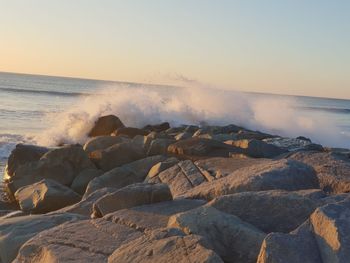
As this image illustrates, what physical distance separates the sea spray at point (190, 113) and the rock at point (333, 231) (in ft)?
43.3

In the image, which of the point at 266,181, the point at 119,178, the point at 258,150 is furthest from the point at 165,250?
the point at 258,150

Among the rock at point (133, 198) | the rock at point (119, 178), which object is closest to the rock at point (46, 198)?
the rock at point (119, 178)

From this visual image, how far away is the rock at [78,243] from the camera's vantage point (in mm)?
3607

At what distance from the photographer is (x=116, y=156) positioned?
9.31 meters

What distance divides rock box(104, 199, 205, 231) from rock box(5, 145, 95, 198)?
15.5ft

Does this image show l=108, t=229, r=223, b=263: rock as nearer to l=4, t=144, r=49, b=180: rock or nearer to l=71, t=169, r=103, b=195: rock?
l=71, t=169, r=103, b=195: rock

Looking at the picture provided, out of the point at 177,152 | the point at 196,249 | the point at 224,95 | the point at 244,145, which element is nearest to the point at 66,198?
the point at 177,152

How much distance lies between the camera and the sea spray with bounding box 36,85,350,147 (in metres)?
17.4

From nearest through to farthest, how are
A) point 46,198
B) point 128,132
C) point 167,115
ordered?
point 46,198 → point 128,132 → point 167,115

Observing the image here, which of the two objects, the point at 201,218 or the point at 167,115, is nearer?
the point at 201,218

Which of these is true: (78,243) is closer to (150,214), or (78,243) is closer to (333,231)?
(150,214)

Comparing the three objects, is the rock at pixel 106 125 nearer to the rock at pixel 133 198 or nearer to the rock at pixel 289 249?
the rock at pixel 133 198

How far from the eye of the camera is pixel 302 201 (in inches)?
153

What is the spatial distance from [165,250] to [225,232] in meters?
0.53
